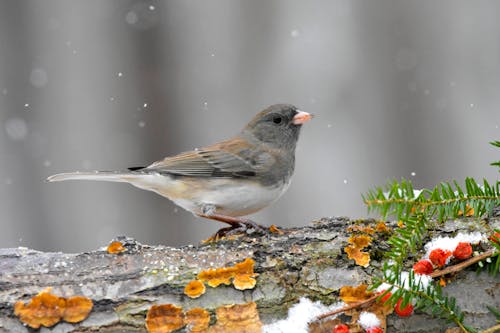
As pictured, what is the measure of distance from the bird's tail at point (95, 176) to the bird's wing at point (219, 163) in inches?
4.3

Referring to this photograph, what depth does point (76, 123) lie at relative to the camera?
5789 millimetres

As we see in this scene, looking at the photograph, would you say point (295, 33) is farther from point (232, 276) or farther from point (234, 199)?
point (232, 276)

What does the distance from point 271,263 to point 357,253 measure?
0.24 metres

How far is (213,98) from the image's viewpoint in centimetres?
606

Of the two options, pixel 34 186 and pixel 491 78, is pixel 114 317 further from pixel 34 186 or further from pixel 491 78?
pixel 491 78

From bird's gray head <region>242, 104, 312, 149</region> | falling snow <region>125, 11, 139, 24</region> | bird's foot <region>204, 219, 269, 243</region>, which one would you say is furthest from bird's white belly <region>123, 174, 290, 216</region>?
falling snow <region>125, 11, 139, 24</region>

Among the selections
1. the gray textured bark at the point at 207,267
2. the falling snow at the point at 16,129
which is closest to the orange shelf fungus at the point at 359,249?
the gray textured bark at the point at 207,267

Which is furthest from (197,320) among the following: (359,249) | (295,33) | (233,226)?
(295,33)

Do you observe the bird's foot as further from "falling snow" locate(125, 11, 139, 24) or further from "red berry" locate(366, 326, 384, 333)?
"falling snow" locate(125, 11, 139, 24)

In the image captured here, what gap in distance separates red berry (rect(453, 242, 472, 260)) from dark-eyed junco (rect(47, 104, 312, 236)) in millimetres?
989

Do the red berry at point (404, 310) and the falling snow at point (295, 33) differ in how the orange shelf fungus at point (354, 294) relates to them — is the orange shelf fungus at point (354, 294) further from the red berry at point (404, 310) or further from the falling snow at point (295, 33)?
the falling snow at point (295, 33)

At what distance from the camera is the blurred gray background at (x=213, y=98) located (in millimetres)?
5270

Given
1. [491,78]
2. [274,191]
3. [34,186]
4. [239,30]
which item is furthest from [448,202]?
[491,78]

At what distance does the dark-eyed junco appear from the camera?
8.97 feet
